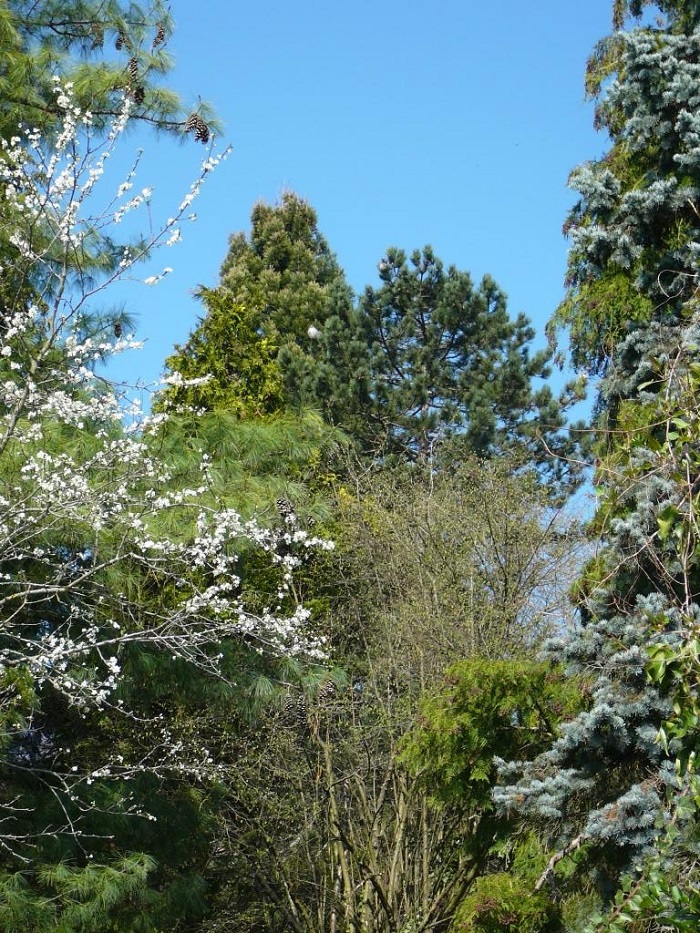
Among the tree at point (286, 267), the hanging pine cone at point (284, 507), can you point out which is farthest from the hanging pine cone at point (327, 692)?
the tree at point (286, 267)

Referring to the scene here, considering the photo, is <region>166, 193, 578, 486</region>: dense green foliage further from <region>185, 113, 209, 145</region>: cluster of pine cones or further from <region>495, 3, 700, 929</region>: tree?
<region>495, 3, 700, 929</region>: tree

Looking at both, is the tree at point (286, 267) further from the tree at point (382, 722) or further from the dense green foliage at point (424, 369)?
the tree at point (382, 722)

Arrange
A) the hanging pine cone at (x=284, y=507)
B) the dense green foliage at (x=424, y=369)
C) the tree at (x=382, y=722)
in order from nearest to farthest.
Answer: the tree at (x=382, y=722) → the hanging pine cone at (x=284, y=507) → the dense green foliage at (x=424, y=369)

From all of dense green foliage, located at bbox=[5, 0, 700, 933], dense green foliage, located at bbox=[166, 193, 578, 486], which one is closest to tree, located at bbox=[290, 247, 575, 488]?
dense green foliage, located at bbox=[166, 193, 578, 486]

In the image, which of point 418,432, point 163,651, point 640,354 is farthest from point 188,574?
point 418,432

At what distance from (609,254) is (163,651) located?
3677 millimetres

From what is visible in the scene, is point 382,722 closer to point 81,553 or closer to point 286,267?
point 81,553

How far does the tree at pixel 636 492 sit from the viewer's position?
170 inches

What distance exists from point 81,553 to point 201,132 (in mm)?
3270

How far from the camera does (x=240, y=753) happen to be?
8742 mm

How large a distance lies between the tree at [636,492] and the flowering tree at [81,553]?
207cm

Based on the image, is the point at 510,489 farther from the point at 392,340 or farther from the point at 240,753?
the point at 392,340

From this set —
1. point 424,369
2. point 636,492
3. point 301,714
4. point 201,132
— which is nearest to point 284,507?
point 301,714

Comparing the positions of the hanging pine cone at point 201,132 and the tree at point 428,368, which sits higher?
the tree at point 428,368
